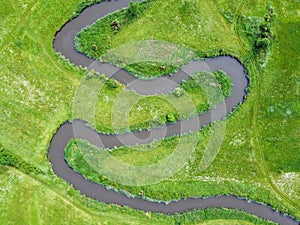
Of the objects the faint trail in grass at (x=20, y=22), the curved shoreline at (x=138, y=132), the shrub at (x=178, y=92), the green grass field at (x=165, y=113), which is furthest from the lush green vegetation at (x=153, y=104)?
the faint trail in grass at (x=20, y=22)

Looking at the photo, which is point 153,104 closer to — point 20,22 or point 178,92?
point 178,92

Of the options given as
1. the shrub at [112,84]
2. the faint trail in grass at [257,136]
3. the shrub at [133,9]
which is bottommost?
the faint trail in grass at [257,136]

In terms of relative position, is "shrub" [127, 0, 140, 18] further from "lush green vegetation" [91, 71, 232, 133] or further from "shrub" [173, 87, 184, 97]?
"shrub" [173, 87, 184, 97]

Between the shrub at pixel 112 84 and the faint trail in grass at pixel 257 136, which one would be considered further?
the shrub at pixel 112 84

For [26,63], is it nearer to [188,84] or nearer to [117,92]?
[117,92]

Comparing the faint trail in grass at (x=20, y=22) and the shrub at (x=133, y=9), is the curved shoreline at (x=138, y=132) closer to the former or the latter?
the shrub at (x=133, y=9)

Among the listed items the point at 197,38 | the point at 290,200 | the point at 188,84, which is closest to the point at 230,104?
the point at 188,84

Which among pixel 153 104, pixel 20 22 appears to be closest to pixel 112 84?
pixel 153 104

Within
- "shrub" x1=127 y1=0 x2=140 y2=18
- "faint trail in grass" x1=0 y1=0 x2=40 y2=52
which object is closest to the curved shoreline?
"shrub" x1=127 y1=0 x2=140 y2=18
